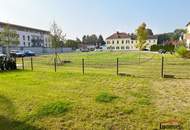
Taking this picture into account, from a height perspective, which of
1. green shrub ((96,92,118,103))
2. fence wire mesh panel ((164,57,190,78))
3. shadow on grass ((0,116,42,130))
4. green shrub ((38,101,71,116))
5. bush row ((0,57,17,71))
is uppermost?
bush row ((0,57,17,71))

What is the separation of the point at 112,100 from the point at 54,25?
1039 inches

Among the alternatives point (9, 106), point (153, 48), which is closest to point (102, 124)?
point (9, 106)

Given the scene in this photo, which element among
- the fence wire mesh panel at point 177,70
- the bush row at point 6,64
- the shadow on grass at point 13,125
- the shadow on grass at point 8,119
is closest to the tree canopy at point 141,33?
the fence wire mesh panel at point 177,70

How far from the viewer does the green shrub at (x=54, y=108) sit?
7.80m

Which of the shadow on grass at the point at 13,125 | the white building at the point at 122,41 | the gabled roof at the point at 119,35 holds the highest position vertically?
the gabled roof at the point at 119,35

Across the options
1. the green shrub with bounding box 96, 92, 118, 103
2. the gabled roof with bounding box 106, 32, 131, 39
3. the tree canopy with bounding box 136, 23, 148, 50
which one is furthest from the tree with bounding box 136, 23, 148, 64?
the green shrub with bounding box 96, 92, 118, 103

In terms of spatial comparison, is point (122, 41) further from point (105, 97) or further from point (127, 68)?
point (105, 97)

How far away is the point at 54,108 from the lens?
8148 mm

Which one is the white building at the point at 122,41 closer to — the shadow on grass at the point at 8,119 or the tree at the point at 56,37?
the tree at the point at 56,37

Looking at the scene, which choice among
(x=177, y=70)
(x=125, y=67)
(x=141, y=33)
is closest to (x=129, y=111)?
(x=177, y=70)

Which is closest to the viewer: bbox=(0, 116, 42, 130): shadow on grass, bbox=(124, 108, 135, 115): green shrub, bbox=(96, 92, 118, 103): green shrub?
bbox=(0, 116, 42, 130): shadow on grass

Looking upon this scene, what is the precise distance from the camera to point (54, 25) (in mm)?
33688

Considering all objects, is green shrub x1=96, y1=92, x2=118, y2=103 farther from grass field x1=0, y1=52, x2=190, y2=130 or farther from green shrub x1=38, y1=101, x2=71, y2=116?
green shrub x1=38, y1=101, x2=71, y2=116

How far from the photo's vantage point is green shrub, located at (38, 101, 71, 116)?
780 cm
